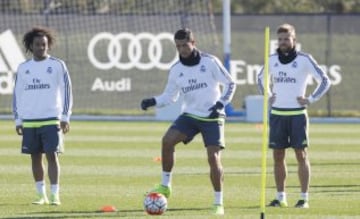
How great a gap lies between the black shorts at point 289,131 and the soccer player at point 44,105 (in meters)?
2.43

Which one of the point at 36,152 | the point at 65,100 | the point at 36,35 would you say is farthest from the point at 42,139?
the point at 36,35

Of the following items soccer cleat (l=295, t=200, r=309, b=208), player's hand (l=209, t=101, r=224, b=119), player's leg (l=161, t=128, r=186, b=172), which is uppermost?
player's hand (l=209, t=101, r=224, b=119)

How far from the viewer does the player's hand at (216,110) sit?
13711mm

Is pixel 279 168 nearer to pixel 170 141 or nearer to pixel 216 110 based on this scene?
pixel 216 110

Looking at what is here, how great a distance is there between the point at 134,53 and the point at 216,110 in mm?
18478

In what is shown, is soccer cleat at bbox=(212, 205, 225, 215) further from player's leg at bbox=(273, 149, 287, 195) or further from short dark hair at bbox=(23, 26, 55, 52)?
short dark hair at bbox=(23, 26, 55, 52)

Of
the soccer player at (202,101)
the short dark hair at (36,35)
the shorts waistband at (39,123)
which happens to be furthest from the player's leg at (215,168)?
the short dark hair at (36,35)

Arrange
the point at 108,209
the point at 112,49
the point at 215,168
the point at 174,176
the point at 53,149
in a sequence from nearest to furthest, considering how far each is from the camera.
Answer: the point at 215,168 < the point at 108,209 < the point at 53,149 < the point at 174,176 < the point at 112,49

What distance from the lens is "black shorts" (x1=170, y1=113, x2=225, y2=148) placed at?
45.2 feet

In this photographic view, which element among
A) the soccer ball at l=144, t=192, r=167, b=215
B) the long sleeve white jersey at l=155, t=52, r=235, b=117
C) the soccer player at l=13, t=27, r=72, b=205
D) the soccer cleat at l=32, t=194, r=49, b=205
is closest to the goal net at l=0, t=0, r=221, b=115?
the soccer cleat at l=32, t=194, r=49, b=205

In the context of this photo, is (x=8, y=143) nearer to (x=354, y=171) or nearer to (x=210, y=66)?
(x=354, y=171)

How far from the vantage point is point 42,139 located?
14.4 meters

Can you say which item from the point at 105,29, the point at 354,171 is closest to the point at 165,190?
the point at 354,171

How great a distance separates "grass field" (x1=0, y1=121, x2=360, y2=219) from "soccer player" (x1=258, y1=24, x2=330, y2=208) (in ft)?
→ 1.49
